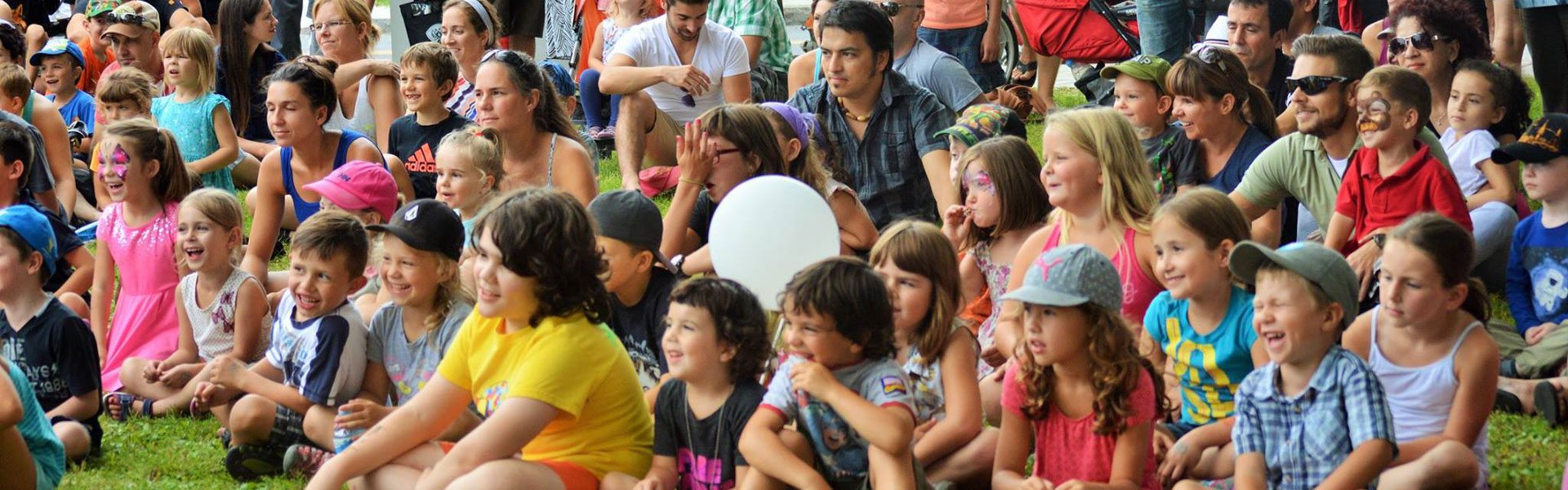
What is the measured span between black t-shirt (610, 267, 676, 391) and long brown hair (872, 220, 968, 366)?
0.74 meters

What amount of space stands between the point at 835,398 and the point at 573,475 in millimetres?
709

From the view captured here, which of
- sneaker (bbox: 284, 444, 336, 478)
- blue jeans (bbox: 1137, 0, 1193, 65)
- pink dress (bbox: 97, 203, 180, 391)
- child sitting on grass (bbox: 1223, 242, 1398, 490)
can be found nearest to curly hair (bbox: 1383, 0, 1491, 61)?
blue jeans (bbox: 1137, 0, 1193, 65)

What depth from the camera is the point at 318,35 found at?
29.4 feet

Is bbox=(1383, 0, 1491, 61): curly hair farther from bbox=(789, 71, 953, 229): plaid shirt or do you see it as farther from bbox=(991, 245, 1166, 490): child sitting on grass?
bbox=(991, 245, 1166, 490): child sitting on grass

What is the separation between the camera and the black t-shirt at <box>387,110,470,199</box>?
23.2 ft

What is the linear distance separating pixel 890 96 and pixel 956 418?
2.57 m

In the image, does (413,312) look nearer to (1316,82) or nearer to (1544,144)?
(1316,82)

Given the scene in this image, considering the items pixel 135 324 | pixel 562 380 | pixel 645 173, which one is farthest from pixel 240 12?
pixel 562 380

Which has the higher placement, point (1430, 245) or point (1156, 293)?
point (1430, 245)

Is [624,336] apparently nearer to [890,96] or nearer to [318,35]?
[890,96]

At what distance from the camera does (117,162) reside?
236 inches

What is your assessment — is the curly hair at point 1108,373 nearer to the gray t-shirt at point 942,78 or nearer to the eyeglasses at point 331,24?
the gray t-shirt at point 942,78

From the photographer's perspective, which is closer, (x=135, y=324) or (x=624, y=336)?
(x=624, y=336)

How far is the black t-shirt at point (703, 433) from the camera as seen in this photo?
4.02m
